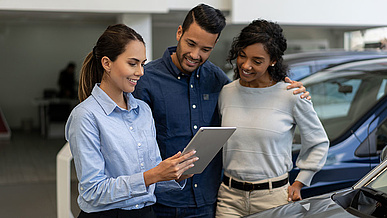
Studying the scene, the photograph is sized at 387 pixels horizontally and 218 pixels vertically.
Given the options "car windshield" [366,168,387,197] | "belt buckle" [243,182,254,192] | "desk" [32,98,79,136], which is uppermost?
"car windshield" [366,168,387,197]

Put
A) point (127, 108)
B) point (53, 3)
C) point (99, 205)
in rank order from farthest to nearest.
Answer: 1. point (53, 3)
2. point (127, 108)
3. point (99, 205)

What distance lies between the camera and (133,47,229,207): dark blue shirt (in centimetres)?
241

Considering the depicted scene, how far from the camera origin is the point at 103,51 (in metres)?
1.93

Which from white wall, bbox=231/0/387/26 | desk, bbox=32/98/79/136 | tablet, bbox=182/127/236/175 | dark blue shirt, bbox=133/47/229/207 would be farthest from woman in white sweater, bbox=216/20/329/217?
desk, bbox=32/98/79/136

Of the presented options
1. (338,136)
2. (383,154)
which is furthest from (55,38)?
(383,154)

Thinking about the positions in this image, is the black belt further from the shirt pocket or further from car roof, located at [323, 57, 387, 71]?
car roof, located at [323, 57, 387, 71]

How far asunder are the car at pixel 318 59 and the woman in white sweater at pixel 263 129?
122cm

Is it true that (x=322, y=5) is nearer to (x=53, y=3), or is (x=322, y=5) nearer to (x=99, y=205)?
(x=53, y=3)

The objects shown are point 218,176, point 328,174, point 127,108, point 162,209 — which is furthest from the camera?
point 328,174

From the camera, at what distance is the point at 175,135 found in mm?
2414

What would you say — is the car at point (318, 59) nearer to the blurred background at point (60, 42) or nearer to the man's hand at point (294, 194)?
the blurred background at point (60, 42)

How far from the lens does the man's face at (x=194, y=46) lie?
2283 millimetres

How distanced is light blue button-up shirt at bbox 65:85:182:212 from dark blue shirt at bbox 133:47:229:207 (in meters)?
0.41

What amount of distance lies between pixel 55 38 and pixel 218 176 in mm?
11438
